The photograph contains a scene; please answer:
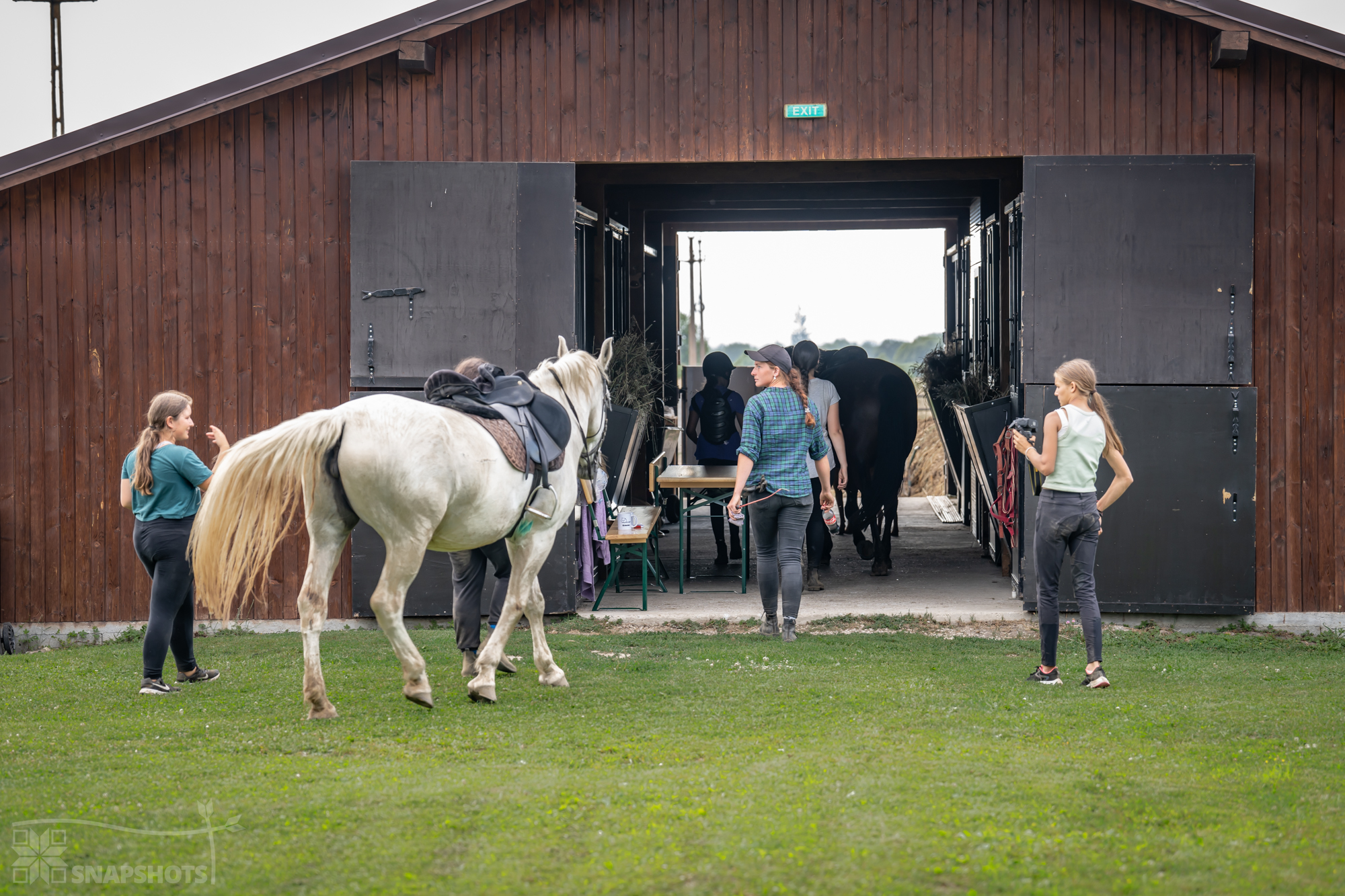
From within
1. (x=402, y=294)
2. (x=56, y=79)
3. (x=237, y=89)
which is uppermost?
(x=56, y=79)

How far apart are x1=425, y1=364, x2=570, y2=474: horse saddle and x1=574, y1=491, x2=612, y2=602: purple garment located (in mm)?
2532

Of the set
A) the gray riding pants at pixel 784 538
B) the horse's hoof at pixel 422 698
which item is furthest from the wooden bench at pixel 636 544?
the horse's hoof at pixel 422 698

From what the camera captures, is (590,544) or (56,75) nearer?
(590,544)

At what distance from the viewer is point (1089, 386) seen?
5.39m

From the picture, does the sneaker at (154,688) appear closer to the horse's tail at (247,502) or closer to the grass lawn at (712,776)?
the grass lawn at (712,776)

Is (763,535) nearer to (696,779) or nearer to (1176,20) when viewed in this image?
(696,779)

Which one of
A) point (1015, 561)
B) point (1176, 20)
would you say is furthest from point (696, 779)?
point (1176, 20)

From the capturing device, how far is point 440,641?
6906mm

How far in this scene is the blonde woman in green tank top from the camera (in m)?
5.33

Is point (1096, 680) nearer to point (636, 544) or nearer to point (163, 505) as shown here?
point (636, 544)

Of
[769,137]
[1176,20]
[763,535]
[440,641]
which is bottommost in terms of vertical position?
[440,641]

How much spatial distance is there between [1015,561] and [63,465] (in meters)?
6.71

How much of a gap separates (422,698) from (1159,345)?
528cm

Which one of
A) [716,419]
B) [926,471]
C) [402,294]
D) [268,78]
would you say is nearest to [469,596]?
[402,294]
